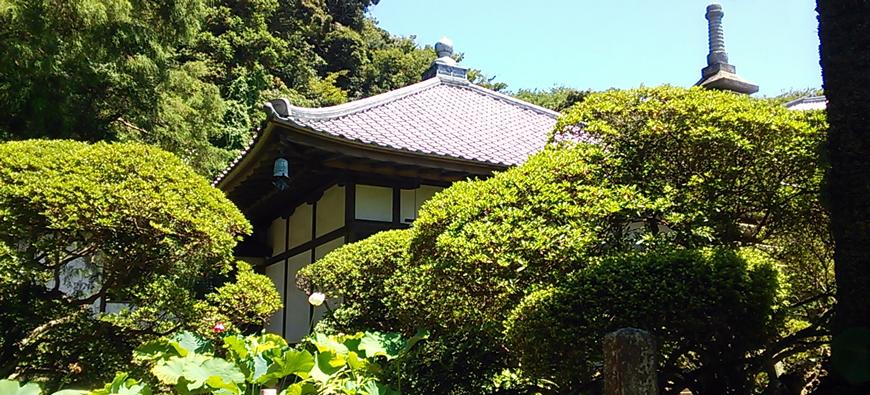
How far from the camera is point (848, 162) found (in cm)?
277

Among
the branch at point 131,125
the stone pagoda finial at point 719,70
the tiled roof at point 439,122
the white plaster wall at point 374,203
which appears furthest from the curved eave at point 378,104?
the branch at point 131,125

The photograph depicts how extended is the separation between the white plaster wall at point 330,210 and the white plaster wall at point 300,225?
472 mm

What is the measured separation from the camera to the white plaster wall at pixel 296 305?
9.35 metres

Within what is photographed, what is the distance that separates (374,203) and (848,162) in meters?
5.84

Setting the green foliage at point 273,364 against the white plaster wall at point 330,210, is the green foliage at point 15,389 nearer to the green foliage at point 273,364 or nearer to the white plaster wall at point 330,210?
the green foliage at point 273,364

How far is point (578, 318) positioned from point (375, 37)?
1104 inches

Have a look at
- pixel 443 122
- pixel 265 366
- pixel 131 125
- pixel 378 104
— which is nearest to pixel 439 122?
pixel 443 122

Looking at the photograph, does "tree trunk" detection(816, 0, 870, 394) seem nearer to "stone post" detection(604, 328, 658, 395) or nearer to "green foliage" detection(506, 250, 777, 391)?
"green foliage" detection(506, 250, 777, 391)

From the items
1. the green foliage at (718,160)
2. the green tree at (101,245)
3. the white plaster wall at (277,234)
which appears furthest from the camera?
the white plaster wall at (277,234)

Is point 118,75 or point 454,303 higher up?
point 118,75

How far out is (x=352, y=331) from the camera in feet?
20.8

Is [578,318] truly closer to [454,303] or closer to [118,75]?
[454,303]

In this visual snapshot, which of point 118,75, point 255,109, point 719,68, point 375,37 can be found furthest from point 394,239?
point 375,37

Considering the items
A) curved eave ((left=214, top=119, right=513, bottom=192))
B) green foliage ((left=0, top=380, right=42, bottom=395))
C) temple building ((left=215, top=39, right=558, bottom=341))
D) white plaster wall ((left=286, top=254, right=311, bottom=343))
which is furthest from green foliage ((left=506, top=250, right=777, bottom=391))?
white plaster wall ((left=286, top=254, right=311, bottom=343))
